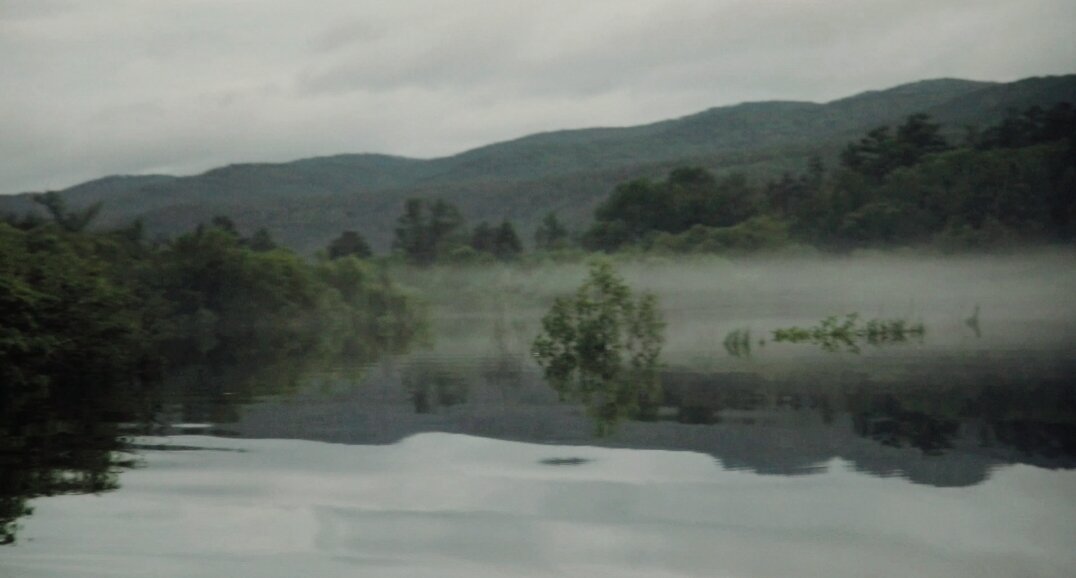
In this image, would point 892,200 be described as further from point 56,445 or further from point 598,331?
point 56,445

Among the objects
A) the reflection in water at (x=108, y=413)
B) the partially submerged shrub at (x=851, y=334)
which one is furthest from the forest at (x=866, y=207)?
the reflection in water at (x=108, y=413)

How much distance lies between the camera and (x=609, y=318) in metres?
32.6

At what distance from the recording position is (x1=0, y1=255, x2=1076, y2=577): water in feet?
34.3

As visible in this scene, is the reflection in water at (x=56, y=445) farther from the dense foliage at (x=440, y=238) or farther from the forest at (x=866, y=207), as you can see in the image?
the dense foliage at (x=440, y=238)

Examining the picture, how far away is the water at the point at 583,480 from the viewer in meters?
10.4

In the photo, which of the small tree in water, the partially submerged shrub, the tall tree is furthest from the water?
the tall tree

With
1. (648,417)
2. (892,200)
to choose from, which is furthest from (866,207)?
(648,417)

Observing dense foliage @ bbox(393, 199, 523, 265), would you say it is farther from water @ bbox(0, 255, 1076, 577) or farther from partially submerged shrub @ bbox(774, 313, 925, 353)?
water @ bbox(0, 255, 1076, 577)

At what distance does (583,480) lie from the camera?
1402cm

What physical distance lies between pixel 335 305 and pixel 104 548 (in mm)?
79102

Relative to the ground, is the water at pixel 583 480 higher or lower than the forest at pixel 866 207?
lower

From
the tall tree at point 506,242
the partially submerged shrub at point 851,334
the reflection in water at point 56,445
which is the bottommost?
the partially submerged shrub at point 851,334

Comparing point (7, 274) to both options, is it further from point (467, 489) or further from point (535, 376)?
point (467, 489)

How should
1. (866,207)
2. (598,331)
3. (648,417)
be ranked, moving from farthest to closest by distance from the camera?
(866,207) → (598,331) → (648,417)
